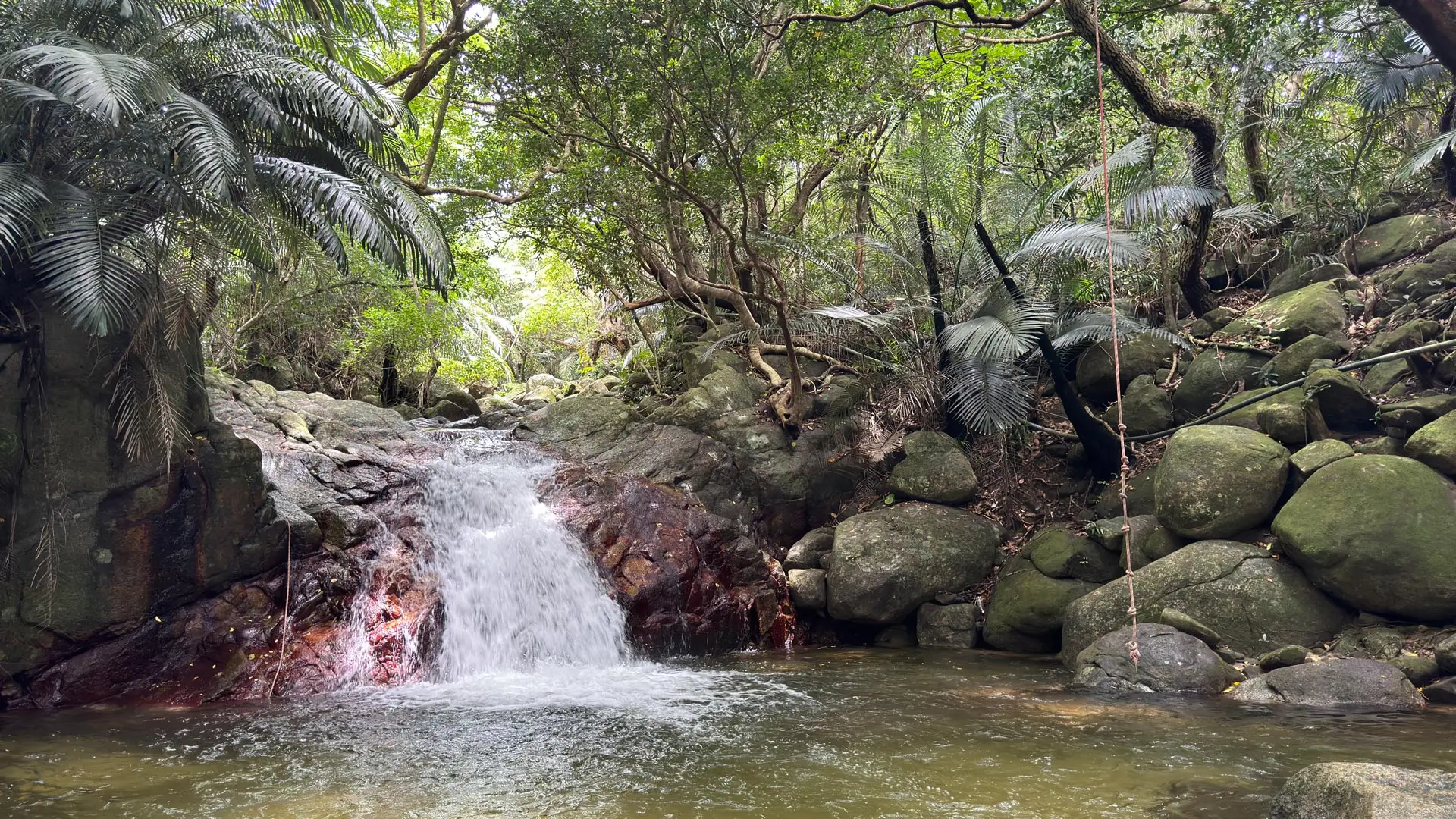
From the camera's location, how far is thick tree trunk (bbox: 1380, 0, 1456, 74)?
18.3 ft

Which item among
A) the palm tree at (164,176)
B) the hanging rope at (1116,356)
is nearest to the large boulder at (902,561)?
the hanging rope at (1116,356)

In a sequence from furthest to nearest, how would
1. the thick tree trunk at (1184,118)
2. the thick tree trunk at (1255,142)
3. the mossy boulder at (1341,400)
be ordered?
the thick tree trunk at (1255,142) < the mossy boulder at (1341,400) < the thick tree trunk at (1184,118)

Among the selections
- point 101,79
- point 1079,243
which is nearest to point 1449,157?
point 1079,243

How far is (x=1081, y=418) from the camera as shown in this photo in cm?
996

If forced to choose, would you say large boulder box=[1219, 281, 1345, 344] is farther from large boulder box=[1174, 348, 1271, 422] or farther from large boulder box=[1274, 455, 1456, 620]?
large boulder box=[1274, 455, 1456, 620]

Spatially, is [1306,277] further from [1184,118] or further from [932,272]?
[932,272]

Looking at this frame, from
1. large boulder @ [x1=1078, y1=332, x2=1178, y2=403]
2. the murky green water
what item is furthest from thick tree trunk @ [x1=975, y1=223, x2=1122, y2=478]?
the murky green water

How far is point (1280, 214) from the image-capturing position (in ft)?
38.0

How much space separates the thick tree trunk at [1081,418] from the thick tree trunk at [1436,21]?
4.37m

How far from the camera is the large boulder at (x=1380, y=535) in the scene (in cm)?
664

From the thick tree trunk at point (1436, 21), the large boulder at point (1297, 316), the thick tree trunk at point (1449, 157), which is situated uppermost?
the thick tree trunk at point (1449, 157)

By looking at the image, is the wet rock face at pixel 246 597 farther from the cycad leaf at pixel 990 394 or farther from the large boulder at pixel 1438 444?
the large boulder at pixel 1438 444

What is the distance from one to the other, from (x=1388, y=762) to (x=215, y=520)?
912 cm

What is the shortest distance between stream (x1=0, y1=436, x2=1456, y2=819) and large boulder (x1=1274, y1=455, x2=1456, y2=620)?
1.35 m
